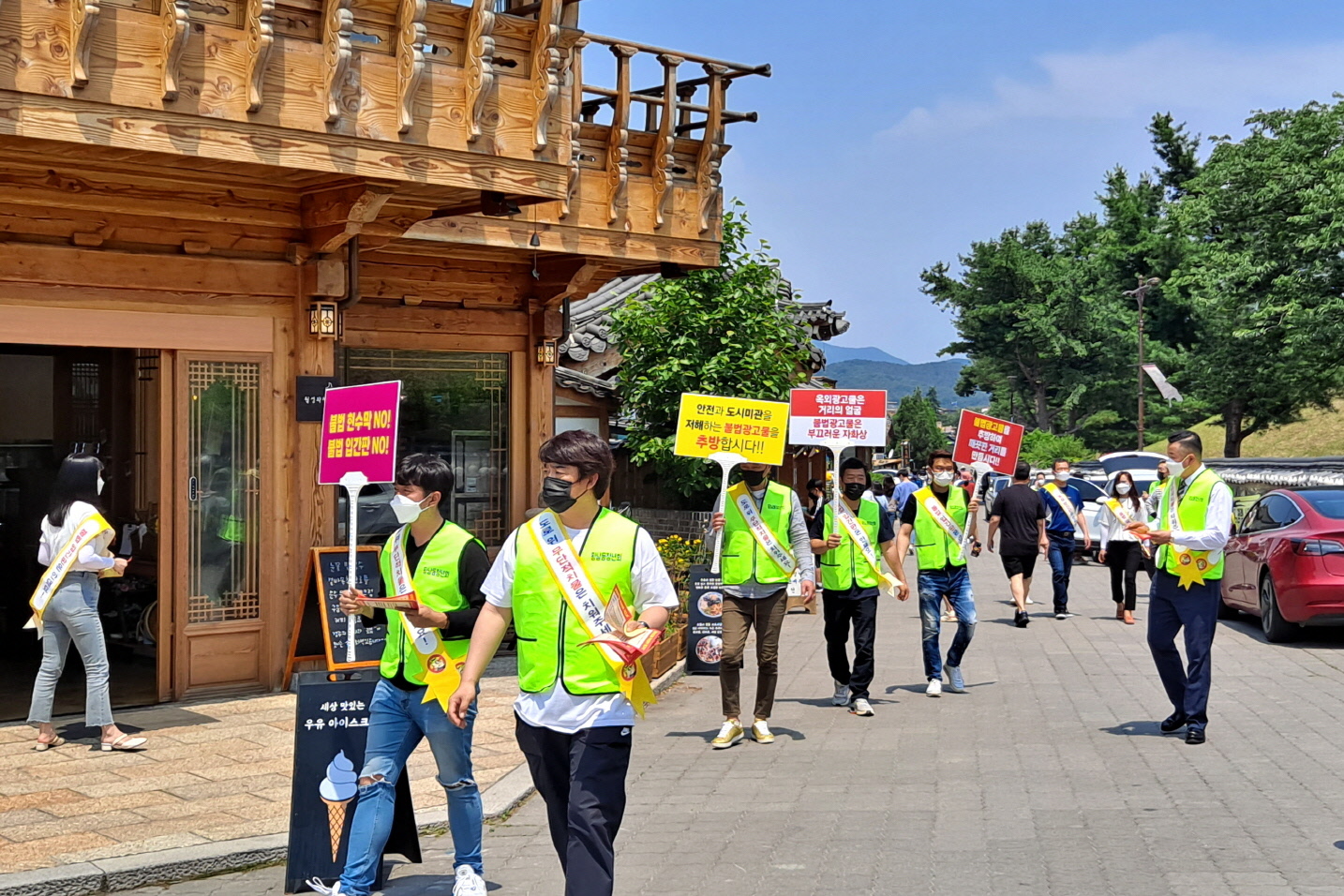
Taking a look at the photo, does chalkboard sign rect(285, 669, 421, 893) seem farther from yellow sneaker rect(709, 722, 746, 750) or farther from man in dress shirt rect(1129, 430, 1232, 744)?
man in dress shirt rect(1129, 430, 1232, 744)

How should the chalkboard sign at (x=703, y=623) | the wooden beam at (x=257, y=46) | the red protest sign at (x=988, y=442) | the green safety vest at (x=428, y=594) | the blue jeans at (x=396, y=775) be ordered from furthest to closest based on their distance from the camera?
the red protest sign at (x=988, y=442) → the chalkboard sign at (x=703, y=623) → the wooden beam at (x=257, y=46) → the green safety vest at (x=428, y=594) → the blue jeans at (x=396, y=775)

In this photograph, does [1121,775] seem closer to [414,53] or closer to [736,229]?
[414,53]

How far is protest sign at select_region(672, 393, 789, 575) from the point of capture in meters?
10.5

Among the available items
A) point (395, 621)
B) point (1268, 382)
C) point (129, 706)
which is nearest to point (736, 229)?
point (129, 706)

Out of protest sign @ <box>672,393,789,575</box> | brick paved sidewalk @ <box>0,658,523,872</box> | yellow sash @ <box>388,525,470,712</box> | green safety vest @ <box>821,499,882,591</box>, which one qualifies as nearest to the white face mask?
yellow sash @ <box>388,525,470,712</box>

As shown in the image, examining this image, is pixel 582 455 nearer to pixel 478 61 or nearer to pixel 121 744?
pixel 121 744

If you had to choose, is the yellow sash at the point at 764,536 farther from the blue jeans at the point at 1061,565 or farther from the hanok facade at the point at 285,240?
the blue jeans at the point at 1061,565

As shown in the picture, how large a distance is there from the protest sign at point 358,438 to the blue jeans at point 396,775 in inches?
35.6

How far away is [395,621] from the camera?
6051 mm

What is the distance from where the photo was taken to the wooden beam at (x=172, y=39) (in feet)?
29.4

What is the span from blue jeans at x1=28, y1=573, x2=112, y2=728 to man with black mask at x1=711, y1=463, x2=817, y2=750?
3.90m

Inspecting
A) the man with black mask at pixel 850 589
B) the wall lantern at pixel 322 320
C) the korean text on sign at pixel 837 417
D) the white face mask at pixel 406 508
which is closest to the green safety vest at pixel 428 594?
the white face mask at pixel 406 508

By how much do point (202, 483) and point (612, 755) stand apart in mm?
6866

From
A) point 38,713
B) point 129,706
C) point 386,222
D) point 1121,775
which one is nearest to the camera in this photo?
point 1121,775
